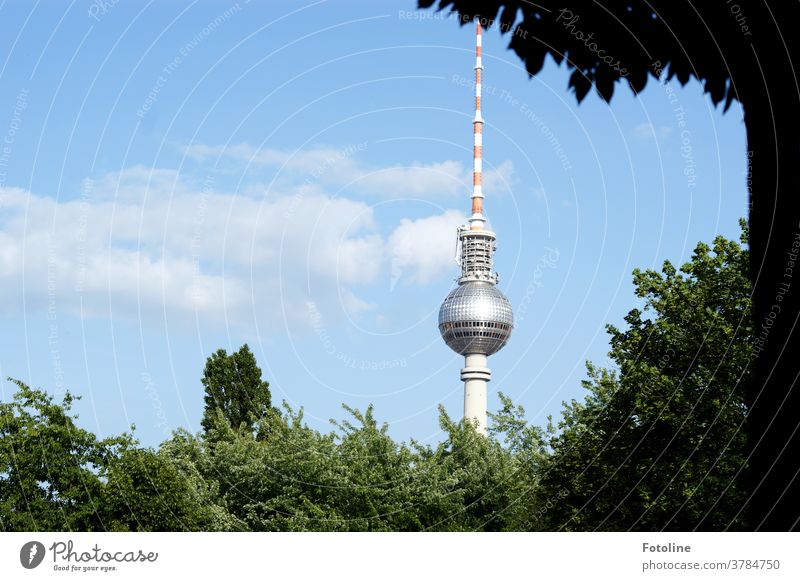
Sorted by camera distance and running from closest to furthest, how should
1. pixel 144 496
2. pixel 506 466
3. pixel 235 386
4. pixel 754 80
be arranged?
pixel 754 80 → pixel 144 496 → pixel 506 466 → pixel 235 386

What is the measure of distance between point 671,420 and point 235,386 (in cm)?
4164

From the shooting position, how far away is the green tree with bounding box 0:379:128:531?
4325cm

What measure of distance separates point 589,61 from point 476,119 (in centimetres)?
16917

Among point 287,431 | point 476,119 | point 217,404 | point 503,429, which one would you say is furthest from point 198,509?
point 476,119

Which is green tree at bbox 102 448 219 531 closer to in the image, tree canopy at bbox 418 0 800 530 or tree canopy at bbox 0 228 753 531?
tree canopy at bbox 0 228 753 531

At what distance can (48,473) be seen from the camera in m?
44.5

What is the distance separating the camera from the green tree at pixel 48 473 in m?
43.2

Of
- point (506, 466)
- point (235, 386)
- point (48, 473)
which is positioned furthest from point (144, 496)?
point (235, 386)

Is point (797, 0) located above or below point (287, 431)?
below

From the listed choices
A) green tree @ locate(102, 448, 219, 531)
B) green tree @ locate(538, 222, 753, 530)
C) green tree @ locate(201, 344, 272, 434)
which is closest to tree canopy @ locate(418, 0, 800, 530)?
green tree @ locate(538, 222, 753, 530)

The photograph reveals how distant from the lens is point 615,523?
43156mm

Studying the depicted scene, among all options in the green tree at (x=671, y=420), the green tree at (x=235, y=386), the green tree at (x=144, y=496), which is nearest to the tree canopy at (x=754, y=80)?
the green tree at (x=671, y=420)

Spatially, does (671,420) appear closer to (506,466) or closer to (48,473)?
(506,466)
